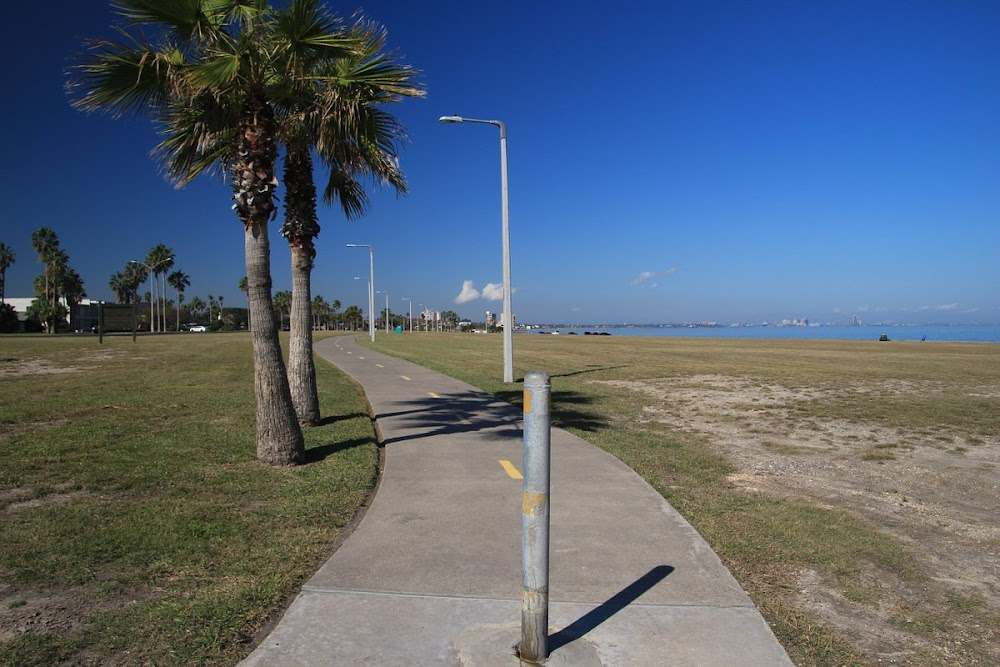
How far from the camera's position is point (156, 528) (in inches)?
205

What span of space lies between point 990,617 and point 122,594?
5146mm

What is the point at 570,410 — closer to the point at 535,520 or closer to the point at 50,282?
the point at 535,520

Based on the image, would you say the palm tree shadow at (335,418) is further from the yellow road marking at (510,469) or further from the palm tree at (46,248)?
the palm tree at (46,248)

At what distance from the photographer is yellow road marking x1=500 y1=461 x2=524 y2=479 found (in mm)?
7188

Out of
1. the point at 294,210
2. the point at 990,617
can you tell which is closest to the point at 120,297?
the point at 294,210

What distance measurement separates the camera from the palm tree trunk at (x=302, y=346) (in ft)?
33.2

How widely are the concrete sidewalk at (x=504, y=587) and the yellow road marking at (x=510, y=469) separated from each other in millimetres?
116

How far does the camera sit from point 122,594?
3.96 m

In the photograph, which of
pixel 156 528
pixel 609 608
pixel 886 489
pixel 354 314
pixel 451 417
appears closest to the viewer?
pixel 609 608

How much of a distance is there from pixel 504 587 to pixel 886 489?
5.15 m

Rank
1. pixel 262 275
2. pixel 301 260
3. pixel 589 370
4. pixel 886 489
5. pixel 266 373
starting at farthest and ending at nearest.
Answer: pixel 589 370 < pixel 301 260 < pixel 266 373 < pixel 262 275 < pixel 886 489

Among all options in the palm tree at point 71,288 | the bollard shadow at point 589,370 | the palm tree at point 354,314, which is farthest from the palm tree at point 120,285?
the bollard shadow at point 589,370

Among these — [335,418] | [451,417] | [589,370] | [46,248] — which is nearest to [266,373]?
Answer: [335,418]

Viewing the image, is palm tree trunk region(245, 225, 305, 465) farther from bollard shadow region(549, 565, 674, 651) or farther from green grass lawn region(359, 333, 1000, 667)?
bollard shadow region(549, 565, 674, 651)
